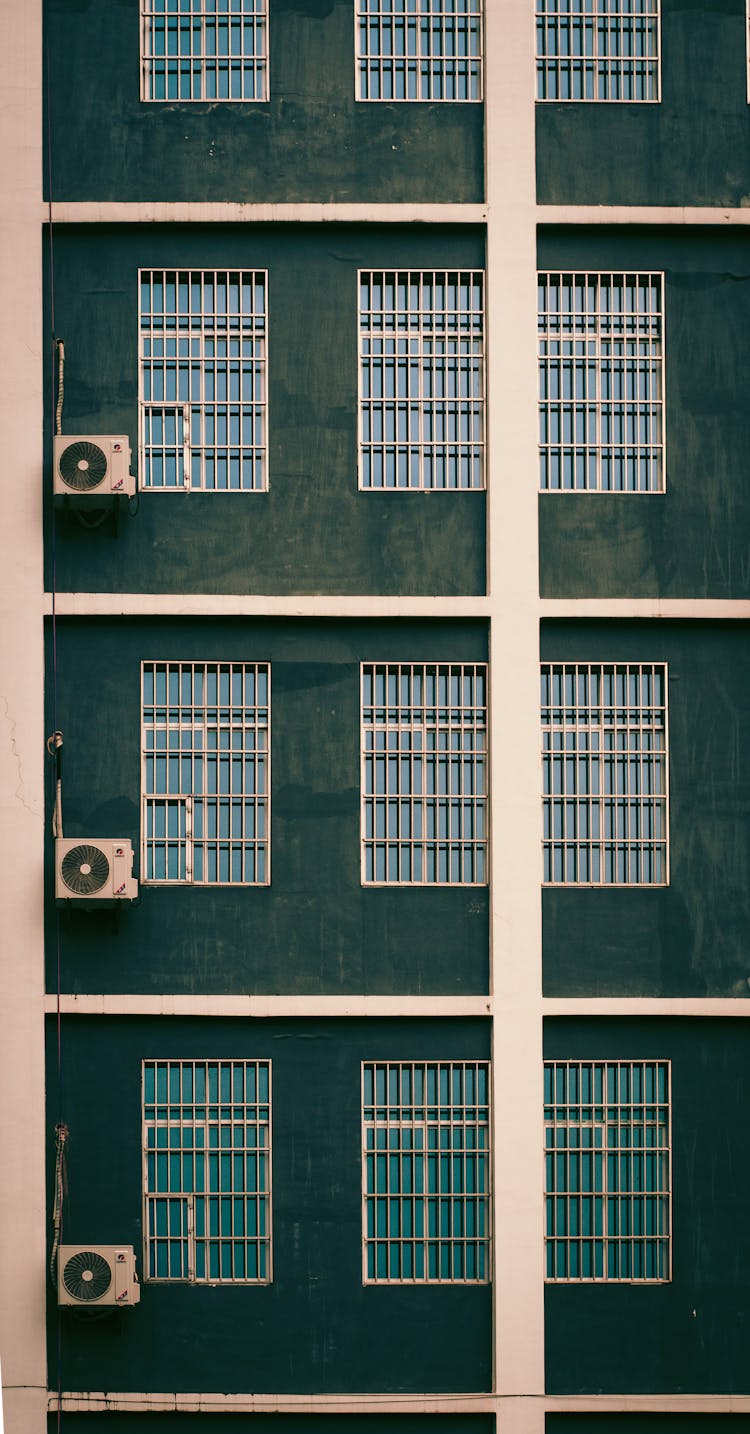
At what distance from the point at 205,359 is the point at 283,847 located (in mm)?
3726

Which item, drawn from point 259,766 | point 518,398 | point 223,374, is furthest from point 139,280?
point 259,766

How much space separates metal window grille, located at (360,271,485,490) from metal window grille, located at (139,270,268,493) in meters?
0.83

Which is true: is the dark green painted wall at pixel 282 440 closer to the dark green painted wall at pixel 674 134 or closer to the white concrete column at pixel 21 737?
the white concrete column at pixel 21 737

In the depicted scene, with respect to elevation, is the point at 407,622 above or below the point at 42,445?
below

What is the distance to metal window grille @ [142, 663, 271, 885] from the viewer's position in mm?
11078

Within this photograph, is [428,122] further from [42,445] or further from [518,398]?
[42,445]

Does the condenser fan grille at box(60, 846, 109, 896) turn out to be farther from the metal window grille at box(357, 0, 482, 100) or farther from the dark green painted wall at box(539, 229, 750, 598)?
the metal window grille at box(357, 0, 482, 100)

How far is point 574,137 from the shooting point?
1126cm

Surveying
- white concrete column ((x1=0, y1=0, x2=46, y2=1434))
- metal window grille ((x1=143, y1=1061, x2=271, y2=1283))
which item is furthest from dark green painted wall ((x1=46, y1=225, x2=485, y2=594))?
metal window grille ((x1=143, y1=1061, x2=271, y2=1283))

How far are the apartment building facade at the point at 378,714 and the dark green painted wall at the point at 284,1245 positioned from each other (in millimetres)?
33

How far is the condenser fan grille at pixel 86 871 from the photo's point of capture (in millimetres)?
10664

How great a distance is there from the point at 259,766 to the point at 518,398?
11.0 ft

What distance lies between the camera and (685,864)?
1109cm

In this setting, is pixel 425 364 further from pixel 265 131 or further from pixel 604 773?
pixel 604 773
